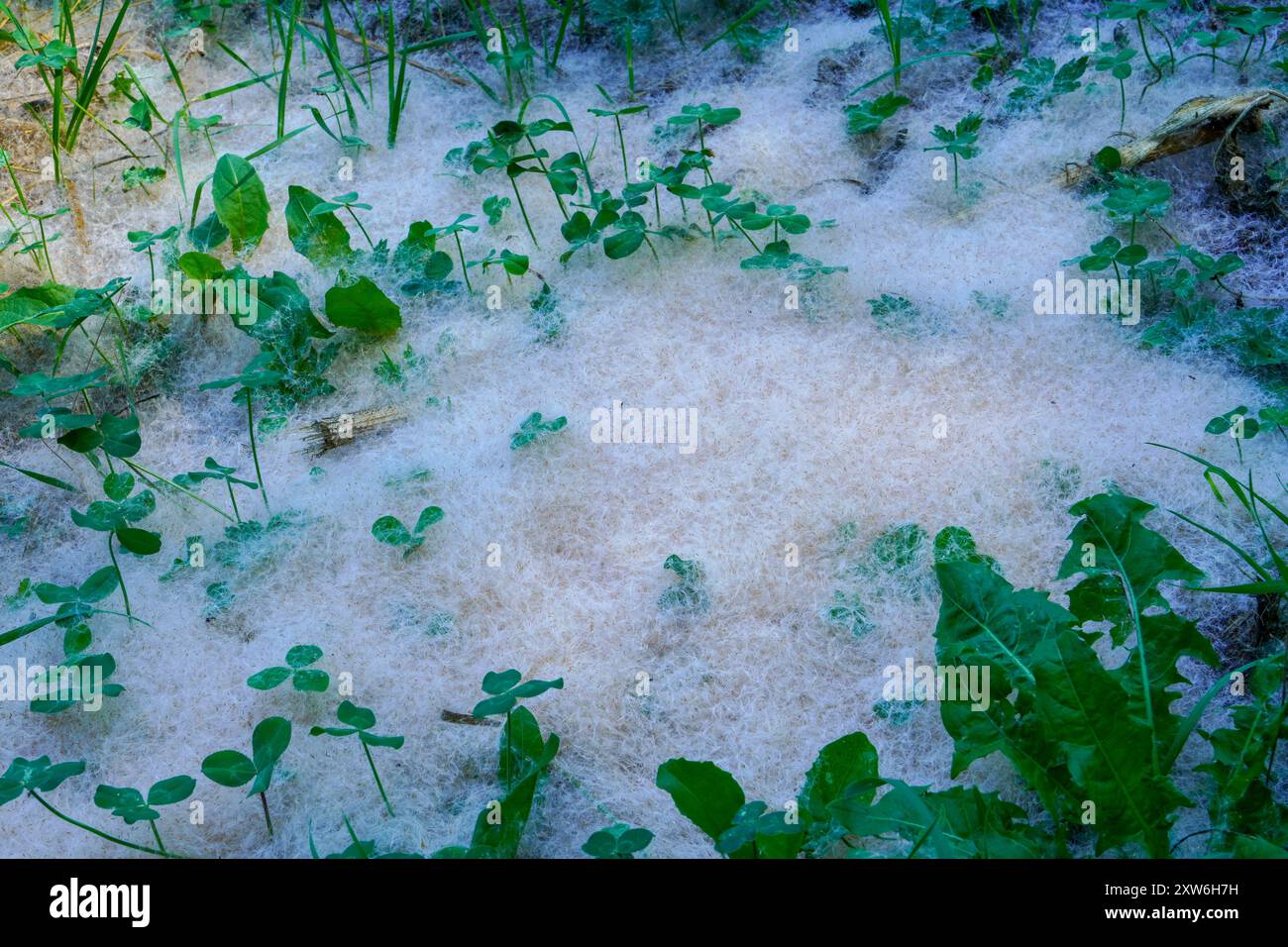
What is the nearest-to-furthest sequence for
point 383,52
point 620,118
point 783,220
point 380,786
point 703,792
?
point 703,792 < point 380,786 < point 783,220 < point 620,118 < point 383,52

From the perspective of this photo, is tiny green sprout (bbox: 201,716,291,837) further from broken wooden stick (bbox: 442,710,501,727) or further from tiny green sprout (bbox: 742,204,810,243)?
tiny green sprout (bbox: 742,204,810,243)

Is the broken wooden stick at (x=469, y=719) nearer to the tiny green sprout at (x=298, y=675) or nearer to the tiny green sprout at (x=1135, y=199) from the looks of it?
the tiny green sprout at (x=298, y=675)

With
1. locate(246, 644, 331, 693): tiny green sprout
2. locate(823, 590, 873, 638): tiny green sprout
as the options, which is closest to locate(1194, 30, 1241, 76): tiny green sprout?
locate(823, 590, 873, 638): tiny green sprout

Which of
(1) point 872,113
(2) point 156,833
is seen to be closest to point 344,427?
(2) point 156,833

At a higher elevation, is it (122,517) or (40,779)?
(122,517)

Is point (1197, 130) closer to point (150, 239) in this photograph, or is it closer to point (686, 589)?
point (686, 589)
